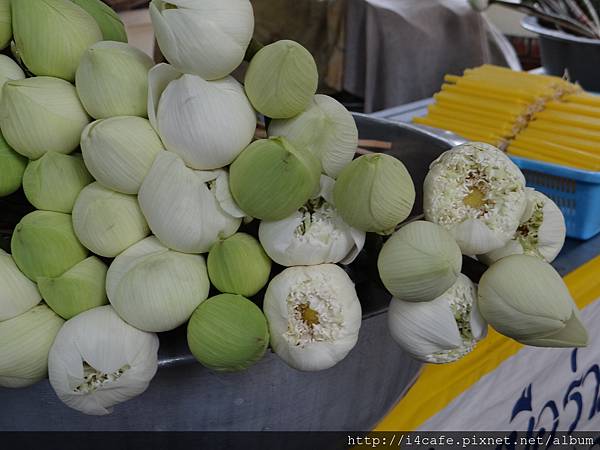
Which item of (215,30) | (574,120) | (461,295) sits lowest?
(574,120)

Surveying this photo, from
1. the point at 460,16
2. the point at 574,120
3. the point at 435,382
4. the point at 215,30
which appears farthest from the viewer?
the point at 460,16

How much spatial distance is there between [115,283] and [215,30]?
0.51ft

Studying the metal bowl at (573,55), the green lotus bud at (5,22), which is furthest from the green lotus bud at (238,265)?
the metal bowl at (573,55)

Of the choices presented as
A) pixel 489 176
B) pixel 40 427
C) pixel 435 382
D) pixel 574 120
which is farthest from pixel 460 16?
pixel 40 427

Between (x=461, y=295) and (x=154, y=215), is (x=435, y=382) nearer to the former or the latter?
(x=461, y=295)

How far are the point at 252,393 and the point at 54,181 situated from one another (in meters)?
0.18

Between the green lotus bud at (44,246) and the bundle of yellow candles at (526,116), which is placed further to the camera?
the bundle of yellow candles at (526,116)

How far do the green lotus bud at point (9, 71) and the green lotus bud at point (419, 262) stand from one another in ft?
0.86

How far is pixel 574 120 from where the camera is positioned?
1.07 m

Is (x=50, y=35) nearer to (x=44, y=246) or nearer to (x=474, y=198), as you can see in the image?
(x=44, y=246)

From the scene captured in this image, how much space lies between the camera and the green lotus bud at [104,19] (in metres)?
0.50

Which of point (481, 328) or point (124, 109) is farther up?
point (124, 109)

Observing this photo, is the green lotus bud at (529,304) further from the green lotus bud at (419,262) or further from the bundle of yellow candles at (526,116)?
the bundle of yellow candles at (526,116)

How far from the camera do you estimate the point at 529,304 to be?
40 cm
